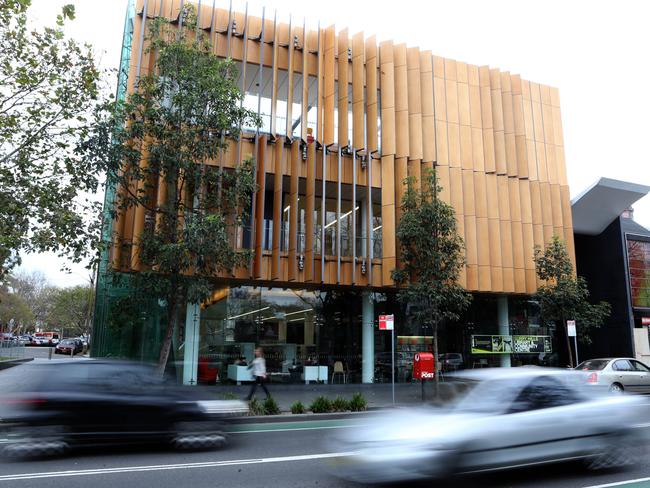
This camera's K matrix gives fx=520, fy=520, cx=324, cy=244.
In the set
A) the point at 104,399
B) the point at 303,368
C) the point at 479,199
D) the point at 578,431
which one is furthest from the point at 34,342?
the point at 578,431

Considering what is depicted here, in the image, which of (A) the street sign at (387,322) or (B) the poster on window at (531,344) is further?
(B) the poster on window at (531,344)

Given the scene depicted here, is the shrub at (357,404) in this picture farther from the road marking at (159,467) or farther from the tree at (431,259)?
the road marking at (159,467)

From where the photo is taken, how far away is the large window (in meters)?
26.5

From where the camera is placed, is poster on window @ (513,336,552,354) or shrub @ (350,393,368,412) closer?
shrub @ (350,393,368,412)

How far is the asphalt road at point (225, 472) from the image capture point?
6.49 metres

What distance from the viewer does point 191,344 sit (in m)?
18.9

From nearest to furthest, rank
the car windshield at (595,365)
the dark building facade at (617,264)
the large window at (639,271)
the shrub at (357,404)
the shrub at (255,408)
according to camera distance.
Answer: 1. the shrub at (255,408)
2. the shrub at (357,404)
3. the car windshield at (595,365)
4. the dark building facade at (617,264)
5. the large window at (639,271)

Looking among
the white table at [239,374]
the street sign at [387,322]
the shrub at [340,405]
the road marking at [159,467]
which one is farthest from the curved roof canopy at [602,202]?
the road marking at [159,467]

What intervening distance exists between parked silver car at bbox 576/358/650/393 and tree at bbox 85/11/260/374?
39.2 feet

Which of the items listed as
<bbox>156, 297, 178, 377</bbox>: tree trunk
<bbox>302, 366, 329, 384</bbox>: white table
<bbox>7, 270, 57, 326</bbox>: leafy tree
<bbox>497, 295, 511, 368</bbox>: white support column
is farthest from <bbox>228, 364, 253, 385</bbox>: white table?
<bbox>7, 270, 57, 326</bbox>: leafy tree

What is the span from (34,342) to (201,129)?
231ft

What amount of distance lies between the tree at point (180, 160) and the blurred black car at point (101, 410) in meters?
5.84

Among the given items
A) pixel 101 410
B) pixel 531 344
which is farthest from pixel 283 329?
pixel 101 410

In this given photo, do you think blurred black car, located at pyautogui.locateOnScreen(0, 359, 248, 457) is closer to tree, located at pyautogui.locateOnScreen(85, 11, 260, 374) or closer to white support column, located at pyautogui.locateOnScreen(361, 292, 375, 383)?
tree, located at pyautogui.locateOnScreen(85, 11, 260, 374)
